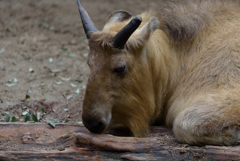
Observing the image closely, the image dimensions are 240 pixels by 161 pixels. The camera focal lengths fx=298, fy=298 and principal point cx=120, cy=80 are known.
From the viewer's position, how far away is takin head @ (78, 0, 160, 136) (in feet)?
12.6

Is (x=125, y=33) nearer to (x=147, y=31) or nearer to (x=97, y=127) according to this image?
(x=147, y=31)

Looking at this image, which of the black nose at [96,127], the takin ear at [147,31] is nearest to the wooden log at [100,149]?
the black nose at [96,127]

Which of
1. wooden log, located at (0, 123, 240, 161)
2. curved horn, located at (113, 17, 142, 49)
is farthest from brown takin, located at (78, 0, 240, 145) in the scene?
wooden log, located at (0, 123, 240, 161)

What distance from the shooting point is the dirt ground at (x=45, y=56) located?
5645mm

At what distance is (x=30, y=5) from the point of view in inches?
431

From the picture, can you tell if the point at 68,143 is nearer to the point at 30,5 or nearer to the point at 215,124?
the point at 215,124

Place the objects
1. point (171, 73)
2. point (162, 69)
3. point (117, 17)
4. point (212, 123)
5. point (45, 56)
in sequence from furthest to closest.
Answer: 1. point (45, 56)
2. point (117, 17)
3. point (171, 73)
4. point (162, 69)
5. point (212, 123)

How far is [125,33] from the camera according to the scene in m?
3.83

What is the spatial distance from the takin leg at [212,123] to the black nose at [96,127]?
3.22 ft

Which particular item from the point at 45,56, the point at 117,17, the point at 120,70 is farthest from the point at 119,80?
the point at 45,56

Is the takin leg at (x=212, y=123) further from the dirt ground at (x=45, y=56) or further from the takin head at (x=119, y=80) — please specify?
the dirt ground at (x=45, y=56)

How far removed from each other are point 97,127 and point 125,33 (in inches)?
49.5

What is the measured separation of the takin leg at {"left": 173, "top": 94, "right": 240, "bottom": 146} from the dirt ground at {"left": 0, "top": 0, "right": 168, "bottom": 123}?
2.19m

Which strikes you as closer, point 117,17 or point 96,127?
point 96,127
